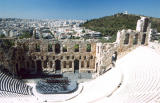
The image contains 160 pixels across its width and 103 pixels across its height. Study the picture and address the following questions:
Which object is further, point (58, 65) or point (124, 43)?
point (58, 65)

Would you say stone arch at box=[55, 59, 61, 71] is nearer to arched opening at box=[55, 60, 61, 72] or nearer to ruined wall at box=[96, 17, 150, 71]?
arched opening at box=[55, 60, 61, 72]

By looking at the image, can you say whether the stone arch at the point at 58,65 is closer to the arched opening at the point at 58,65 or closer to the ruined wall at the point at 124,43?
the arched opening at the point at 58,65

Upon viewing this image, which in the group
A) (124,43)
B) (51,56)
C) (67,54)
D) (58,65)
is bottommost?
(58,65)

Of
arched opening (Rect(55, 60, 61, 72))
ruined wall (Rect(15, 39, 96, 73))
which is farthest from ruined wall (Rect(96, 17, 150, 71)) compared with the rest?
arched opening (Rect(55, 60, 61, 72))

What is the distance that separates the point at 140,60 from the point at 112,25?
72.1 meters

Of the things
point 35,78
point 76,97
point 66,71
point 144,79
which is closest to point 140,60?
point 144,79

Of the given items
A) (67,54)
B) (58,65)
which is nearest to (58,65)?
(58,65)

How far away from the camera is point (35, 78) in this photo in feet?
79.5

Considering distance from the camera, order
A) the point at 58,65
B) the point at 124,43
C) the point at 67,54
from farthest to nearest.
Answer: the point at 58,65
the point at 67,54
the point at 124,43

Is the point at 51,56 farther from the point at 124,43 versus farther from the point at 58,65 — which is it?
the point at 124,43

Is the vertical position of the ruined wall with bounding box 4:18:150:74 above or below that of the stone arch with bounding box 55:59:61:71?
above

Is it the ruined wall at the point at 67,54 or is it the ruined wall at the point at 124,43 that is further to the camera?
the ruined wall at the point at 67,54

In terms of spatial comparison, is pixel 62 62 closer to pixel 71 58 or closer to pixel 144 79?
pixel 71 58

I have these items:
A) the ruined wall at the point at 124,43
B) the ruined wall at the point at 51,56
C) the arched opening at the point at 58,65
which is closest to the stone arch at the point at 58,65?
the arched opening at the point at 58,65
